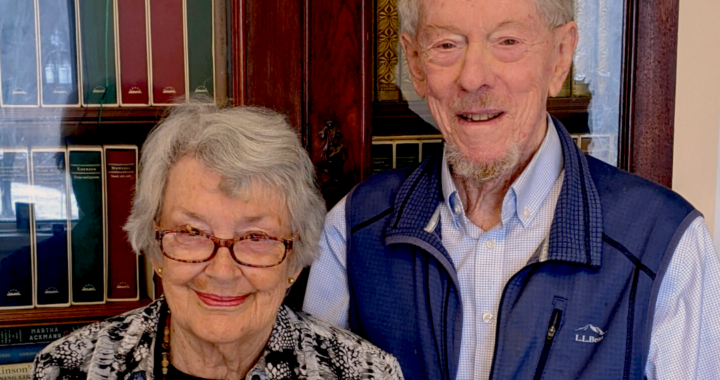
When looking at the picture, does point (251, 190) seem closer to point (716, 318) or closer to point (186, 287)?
point (186, 287)

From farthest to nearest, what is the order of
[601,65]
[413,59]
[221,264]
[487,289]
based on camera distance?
1. [601,65]
2. [413,59]
3. [487,289]
4. [221,264]

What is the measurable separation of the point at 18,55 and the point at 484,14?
1.02 meters

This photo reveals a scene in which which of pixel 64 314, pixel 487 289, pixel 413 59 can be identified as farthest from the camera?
pixel 64 314

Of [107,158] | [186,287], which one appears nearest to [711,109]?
[186,287]

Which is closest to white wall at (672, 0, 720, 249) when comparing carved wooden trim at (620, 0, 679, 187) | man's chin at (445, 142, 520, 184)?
carved wooden trim at (620, 0, 679, 187)

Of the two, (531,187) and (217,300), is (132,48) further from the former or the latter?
(531,187)

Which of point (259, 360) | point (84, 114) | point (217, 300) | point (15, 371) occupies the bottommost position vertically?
point (15, 371)

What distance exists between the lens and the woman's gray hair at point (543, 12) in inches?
57.7

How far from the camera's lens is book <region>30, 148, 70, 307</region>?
5.55ft

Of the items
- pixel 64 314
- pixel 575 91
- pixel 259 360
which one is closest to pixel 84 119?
pixel 64 314

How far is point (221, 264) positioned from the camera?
1.38m

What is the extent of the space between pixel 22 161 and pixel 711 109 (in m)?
1.70

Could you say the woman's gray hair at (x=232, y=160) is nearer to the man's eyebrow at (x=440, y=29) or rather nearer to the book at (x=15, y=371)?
the man's eyebrow at (x=440, y=29)

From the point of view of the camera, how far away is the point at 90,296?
176 centimetres
